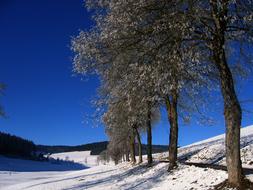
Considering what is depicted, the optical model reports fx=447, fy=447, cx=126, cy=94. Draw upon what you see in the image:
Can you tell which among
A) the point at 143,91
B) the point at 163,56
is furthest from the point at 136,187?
the point at 163,56

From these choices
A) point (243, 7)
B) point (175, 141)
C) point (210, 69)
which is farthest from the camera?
point (175, 141)

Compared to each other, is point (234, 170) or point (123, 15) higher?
point (123, 15)

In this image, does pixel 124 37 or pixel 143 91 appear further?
pixel 143 91

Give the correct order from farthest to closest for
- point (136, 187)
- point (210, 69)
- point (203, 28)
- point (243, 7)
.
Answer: point (136, 187) < point (210, 69) < point (203, 28) < point (243, 7)

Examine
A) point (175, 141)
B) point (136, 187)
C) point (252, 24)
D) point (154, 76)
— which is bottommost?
point (136, 187)

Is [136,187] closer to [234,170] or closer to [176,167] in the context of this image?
[176,167]

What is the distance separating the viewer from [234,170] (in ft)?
52.3

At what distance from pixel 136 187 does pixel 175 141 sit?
3876 mm

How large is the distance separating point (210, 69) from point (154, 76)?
11.1 ft

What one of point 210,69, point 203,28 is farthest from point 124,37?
point 210,69

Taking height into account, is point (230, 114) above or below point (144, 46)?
below

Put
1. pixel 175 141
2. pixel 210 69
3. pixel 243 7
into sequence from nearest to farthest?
pixel 243 7, pixel 210 69, pixel 175 141

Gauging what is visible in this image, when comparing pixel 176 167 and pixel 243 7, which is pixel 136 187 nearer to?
pixel 176 167

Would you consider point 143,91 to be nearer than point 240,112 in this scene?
No
